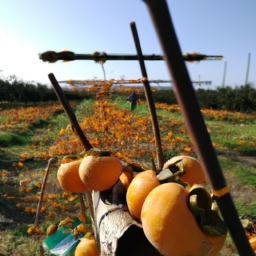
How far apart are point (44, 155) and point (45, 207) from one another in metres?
2.82

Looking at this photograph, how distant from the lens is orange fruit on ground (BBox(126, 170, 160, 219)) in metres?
0.87

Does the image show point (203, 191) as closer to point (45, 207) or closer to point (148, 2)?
point (148, 2)

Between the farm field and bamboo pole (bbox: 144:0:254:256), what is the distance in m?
0.99

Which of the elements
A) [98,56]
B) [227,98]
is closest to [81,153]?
[98,56]

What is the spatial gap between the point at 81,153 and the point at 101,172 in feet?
0.85

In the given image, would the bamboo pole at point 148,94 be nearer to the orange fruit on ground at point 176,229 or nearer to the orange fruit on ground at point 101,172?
the orange fruit on ground at point 101,172

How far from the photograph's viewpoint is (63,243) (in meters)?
2.08

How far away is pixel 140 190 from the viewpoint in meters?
0.88

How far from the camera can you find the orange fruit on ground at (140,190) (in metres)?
0.87

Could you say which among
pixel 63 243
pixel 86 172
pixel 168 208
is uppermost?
pixel 168 208

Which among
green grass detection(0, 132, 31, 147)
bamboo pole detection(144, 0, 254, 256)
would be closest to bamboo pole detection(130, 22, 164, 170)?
bamboo pole detection(144, 0, 254, 256)

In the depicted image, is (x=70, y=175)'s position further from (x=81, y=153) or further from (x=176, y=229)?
(x=176, y=229)

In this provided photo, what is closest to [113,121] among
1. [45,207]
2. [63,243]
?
[45,207]

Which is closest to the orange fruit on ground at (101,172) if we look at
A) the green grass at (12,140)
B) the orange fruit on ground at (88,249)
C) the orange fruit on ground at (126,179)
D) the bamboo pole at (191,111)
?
the orange fruit on ground at (126,179)
